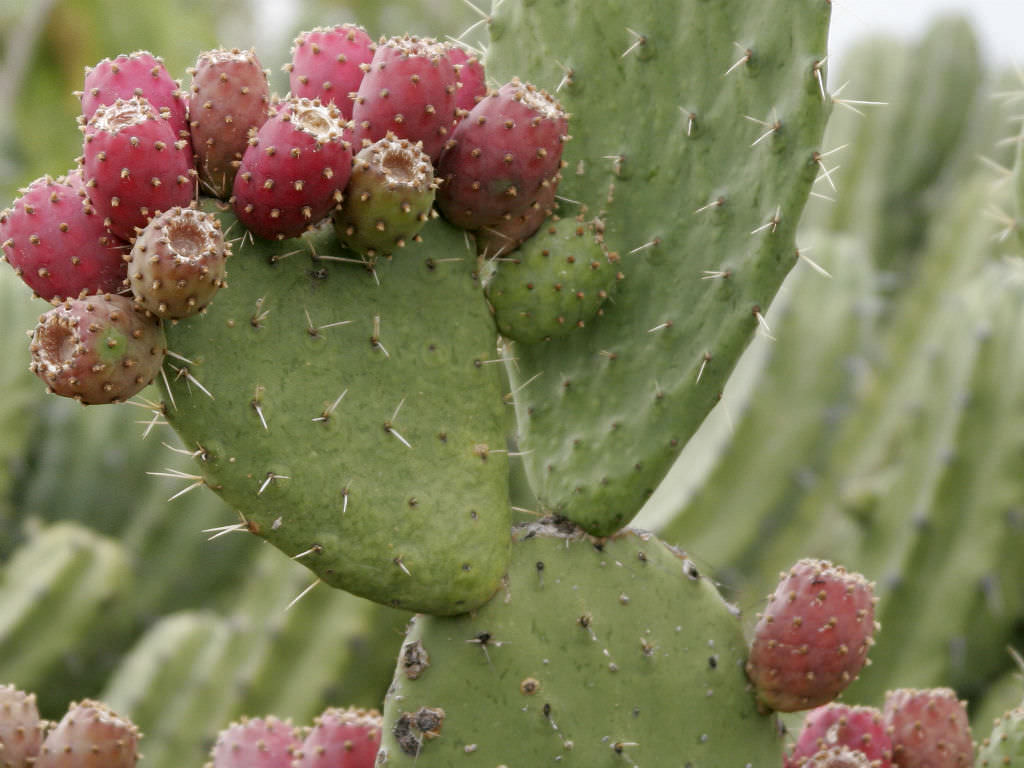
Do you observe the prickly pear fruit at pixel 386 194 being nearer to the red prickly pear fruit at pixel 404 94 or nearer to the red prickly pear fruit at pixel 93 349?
the red prickly pear fruit at pixel 404 94

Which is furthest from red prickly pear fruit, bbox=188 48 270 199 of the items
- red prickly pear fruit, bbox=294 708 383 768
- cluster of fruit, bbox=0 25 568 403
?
red prickly pear fruit, bbox=294 708 383 768

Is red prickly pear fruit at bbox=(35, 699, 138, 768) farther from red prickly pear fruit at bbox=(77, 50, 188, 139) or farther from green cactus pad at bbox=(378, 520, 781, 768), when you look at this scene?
red prickly pear fruit at bbox=(77, 50, 188, 139)

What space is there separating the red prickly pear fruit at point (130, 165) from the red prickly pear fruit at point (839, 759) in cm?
89

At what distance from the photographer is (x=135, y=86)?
1087mm

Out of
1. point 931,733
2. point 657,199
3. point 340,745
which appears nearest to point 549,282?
point 657,199

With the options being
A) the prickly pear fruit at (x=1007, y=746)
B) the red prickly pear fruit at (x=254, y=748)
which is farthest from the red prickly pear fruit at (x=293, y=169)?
the prickly pear fruit at (x=1007, y=746)

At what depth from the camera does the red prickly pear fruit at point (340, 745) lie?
1.37 m

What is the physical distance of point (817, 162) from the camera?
127cm

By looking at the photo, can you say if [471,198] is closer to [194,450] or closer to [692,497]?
[194,450]

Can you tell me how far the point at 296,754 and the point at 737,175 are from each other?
82 cm

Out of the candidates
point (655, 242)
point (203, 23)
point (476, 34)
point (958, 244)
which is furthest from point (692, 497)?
point (203, 23)

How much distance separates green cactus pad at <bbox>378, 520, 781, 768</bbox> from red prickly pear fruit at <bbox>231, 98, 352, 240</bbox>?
44cm

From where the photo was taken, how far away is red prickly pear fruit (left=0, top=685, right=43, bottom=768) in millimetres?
1215

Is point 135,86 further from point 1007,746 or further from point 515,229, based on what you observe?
point 1007,746
